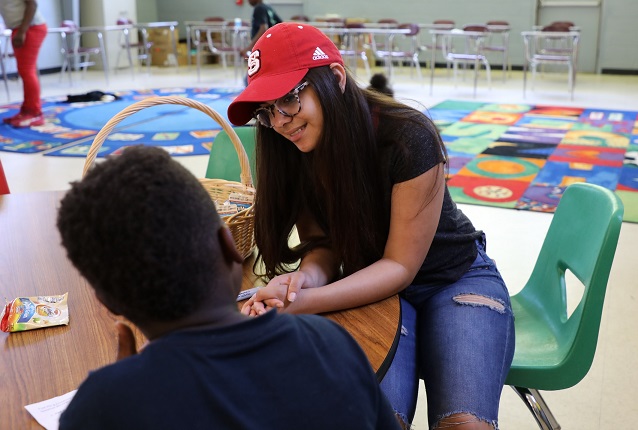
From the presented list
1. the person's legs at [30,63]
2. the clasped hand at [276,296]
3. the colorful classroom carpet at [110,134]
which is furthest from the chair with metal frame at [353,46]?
the clasped hand at [276,296]

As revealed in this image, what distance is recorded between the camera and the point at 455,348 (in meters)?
1.29

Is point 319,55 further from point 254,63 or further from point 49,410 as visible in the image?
point 49,410

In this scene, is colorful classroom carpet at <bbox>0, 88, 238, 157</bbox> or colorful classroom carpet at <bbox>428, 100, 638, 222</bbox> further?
colorful classroom carpet at <bbox>0, 88, 238, 157</bbox>

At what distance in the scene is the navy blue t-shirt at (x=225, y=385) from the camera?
619 mm

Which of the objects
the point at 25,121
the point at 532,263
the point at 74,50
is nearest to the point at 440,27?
the point at 74,50

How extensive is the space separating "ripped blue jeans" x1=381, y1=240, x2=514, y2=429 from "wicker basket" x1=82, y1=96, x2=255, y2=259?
36cm

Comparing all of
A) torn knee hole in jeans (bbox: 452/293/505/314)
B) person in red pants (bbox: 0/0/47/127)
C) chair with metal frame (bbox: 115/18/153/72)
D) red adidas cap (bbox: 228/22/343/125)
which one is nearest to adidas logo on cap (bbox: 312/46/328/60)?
red adidas cap (bbox: 228/22/343/125)

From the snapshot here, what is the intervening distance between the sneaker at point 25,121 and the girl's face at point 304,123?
18.6 ft

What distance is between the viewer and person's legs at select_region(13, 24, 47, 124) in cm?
620

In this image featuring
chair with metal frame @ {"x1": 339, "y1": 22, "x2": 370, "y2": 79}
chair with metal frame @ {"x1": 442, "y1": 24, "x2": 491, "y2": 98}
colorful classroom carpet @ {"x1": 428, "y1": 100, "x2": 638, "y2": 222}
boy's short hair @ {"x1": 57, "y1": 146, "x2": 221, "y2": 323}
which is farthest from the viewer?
chair with metal frame @ {"x1": 339, "y1": 22, "x2": 370, "y2": 79}

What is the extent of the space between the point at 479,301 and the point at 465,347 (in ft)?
0.43

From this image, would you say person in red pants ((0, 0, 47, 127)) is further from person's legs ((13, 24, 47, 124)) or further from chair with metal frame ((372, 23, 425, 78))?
chair with metal frame ((372, 23, 425, 78))

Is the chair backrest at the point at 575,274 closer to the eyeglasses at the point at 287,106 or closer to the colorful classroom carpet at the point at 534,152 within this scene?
the eyeglasses at the point at 287,106

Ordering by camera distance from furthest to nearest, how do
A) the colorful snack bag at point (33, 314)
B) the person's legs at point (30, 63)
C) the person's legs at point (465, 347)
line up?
the person's legs at point (30, 63), the person's legs at point (465, 347), the colorful snack bag at point (33, 314)
